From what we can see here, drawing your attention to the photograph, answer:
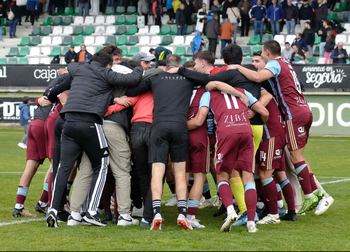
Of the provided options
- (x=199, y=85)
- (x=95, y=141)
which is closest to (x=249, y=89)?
(x=199, y=85)

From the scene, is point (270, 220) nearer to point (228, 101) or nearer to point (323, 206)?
point (323, 206)

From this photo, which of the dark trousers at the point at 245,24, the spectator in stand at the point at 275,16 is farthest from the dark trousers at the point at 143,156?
the dark trousers at the point at 245,24

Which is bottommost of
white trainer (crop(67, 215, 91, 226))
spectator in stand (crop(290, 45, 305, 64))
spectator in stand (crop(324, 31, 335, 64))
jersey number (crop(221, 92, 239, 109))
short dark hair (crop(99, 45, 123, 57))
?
white trainer (crop(67, 215, 91, 226))

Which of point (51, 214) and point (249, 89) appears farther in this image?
point (249, 89)

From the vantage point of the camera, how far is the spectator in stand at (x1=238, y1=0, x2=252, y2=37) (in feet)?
73.8

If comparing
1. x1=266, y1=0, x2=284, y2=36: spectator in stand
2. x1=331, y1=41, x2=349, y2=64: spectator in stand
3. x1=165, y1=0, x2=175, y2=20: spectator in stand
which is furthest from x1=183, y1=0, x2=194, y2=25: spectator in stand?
x1=331, y1=41, x2=349, y2=64: spectator in stand

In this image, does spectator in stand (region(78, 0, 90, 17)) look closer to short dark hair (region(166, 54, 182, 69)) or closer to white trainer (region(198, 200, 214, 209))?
white trainer (region(198, 200, 214, 209))

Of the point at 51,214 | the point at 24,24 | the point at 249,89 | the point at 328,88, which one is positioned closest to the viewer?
the point at 51,214

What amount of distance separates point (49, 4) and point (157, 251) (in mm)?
26092

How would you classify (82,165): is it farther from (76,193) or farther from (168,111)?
(168,111)

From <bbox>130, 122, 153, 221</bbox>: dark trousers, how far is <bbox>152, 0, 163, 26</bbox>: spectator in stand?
19.6 meters

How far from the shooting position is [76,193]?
5770mm

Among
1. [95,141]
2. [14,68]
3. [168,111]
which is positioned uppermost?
[168,111]

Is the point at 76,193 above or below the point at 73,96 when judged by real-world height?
below
